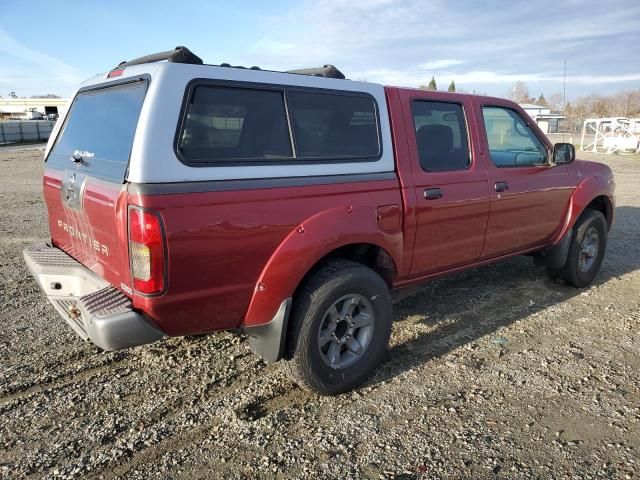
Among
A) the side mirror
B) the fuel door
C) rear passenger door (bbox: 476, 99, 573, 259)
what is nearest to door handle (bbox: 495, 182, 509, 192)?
rear passenger door (bbox: 476, 99, 573, 259)

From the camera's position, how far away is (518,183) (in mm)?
4242

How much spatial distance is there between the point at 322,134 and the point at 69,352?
239 cm

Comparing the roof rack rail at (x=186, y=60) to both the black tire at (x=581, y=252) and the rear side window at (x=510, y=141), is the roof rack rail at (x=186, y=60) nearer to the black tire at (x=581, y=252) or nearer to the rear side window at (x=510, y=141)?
the rear side window at (x=510, y=141)

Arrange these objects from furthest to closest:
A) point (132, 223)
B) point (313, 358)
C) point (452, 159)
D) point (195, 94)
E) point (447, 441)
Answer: point (452, 159)
point (313, 358)
point (447, 441)
point (195, 94)
point (132, 223)

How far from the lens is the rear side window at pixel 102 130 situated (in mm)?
2592

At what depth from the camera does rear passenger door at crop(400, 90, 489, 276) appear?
353 cm

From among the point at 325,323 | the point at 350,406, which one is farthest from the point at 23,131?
the point at 350,406

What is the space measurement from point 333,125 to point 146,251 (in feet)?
4.64

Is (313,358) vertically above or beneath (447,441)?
above

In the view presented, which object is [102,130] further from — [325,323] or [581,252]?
[581,252]

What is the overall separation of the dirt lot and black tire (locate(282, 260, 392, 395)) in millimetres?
151

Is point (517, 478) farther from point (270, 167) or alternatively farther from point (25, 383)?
point (25, 383)

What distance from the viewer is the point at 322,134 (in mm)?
3062

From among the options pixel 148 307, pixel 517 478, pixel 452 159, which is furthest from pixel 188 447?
pixel 452 159
